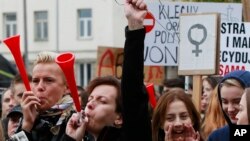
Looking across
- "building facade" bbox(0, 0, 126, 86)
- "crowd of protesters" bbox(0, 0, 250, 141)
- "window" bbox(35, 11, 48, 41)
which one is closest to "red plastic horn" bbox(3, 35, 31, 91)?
"crowd of protesters" bbox(0, 0, 250, 141)

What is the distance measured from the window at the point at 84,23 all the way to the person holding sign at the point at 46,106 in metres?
34.1

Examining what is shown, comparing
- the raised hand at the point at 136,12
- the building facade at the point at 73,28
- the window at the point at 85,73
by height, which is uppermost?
the raised hand at the point at 136,12

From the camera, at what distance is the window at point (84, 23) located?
1578 inches

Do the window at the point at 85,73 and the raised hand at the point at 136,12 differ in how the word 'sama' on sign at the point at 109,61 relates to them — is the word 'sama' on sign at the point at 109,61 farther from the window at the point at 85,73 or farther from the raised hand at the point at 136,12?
the window at the point at 85,73

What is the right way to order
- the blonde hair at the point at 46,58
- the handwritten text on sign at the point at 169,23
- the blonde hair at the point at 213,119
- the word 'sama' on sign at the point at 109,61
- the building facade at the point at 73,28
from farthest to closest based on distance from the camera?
the building facade at the point at 73,28
the word 'sama' on sign at the point at 109,61
the handwritten text on sign at the point at 169,23
the blonde hair at the point at 213,119
the blonde hair at the point at 46,58

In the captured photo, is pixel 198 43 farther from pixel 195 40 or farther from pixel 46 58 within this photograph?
pixel 46 58

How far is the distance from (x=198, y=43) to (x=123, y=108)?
259cm

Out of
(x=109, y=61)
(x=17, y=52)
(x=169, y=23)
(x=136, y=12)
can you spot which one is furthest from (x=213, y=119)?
(x=109, y=61)

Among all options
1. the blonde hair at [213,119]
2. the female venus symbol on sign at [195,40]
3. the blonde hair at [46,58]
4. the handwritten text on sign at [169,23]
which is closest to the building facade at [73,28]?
the handwritten text on sign at [169,23]

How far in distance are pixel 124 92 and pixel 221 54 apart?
10.7 feet

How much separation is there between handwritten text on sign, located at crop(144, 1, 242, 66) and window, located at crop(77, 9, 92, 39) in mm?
31462

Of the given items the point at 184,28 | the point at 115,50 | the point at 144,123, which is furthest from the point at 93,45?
the point at 144,123

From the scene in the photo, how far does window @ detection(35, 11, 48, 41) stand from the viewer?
134 feet

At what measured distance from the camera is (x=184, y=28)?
7.69 m
